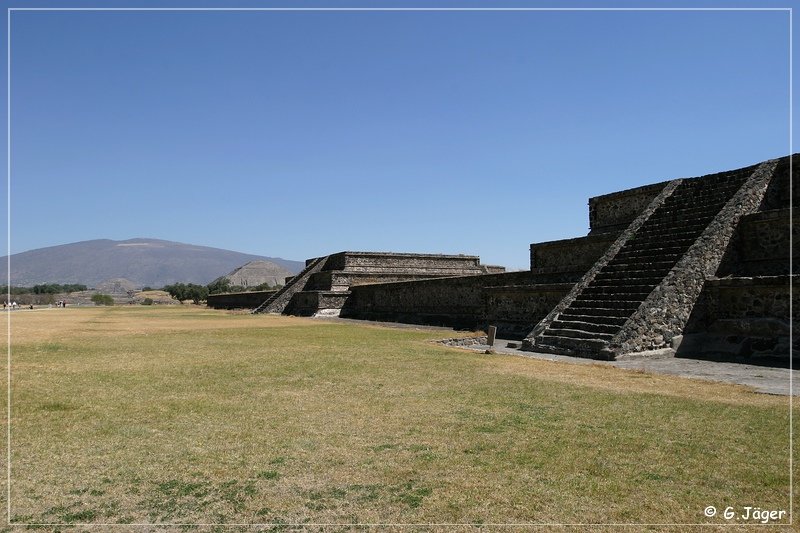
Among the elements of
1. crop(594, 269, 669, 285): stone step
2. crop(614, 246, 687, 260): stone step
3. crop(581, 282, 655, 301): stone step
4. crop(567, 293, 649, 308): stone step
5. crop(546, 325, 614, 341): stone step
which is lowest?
crop(546, 325, 614, 341): stone step

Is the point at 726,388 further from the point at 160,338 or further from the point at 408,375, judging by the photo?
the point at 160,338

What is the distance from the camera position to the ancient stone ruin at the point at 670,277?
11906mm

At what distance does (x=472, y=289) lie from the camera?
24.0 meters

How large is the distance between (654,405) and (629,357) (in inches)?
185

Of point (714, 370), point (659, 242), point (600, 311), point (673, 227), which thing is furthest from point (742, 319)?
point (673, 227)

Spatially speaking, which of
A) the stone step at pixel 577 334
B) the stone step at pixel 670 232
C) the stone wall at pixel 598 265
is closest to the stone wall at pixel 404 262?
the stone wall at pixel 598 265

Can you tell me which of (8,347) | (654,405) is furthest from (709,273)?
(8,347)

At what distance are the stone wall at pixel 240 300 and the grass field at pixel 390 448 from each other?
37.1 m

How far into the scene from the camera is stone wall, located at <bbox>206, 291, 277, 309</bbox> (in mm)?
46438

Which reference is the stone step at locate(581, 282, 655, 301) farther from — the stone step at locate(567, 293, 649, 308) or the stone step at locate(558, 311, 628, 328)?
the stone step at locate(558, 311, 628, 328)

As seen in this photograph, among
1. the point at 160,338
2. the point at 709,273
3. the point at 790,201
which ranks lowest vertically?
the point at 160,338

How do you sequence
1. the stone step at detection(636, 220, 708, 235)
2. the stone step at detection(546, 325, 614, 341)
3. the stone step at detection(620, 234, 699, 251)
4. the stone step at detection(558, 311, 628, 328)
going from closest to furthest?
1. the stone step at detection(546, 325, 614, 341)
2. the stone step at detection(558, 311, 628, 328)
3. the stone step at detection(620, 234, 699, 251)
4. the stone step at detection(636, 220, 708, 235)

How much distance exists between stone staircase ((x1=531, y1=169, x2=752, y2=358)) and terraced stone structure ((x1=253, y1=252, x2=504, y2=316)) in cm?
2142

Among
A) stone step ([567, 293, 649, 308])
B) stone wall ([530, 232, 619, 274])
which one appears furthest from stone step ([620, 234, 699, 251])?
stone step ([567, 293, 649, 308])
